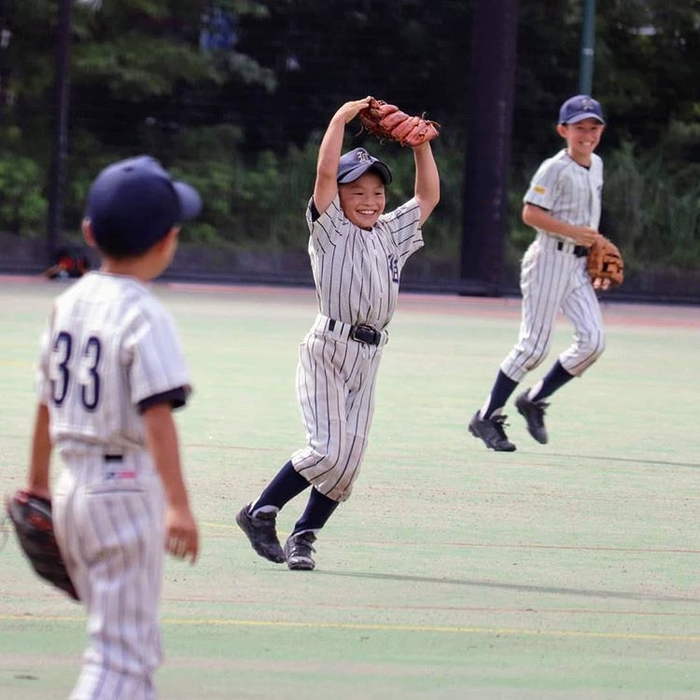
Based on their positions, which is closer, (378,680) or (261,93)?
(378,680)

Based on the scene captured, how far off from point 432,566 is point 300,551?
20.7 inches

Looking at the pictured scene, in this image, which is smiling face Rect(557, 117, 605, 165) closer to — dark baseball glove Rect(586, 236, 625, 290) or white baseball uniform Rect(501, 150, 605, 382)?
white baseball uniform Rect(501, 150, 605, 382)

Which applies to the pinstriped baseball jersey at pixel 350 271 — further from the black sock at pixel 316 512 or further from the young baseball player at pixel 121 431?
the young baseball player at pixel 121 431

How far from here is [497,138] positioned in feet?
79.5

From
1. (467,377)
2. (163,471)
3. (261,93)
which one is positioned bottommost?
(467,377)

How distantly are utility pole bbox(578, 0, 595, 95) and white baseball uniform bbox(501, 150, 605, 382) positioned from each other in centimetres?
1402

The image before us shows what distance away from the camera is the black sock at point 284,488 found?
6.81 m

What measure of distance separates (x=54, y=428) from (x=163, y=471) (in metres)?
0.34

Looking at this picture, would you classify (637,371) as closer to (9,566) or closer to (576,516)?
(576,516)

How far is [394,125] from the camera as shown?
275 inches

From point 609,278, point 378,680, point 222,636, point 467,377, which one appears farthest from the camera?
point 467,377

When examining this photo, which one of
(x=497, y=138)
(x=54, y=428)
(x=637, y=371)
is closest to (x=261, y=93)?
(x=497, y=138)

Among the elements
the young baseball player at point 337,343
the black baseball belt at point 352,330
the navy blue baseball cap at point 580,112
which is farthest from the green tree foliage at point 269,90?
the black baseball belt at point 352,330

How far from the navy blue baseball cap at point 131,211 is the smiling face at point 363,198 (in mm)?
2807
